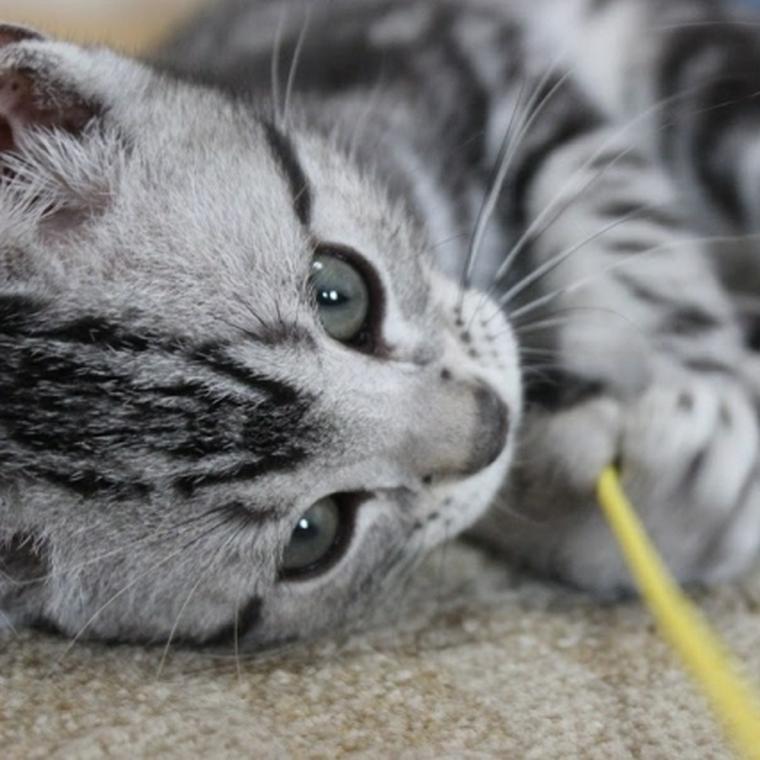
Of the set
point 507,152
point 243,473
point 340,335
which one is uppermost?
point 507,152

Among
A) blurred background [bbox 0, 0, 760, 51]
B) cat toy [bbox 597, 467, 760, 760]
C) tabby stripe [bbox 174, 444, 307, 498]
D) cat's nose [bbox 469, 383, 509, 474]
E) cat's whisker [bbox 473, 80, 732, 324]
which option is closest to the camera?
cat toy [bbox 597, 467, 760, 760]

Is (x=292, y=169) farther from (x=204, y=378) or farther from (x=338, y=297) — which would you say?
(x=204, y=378)

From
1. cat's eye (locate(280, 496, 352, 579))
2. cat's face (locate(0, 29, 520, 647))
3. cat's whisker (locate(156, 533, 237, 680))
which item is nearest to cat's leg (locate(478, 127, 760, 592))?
cat's face (locate(0, 29, 520, 647))

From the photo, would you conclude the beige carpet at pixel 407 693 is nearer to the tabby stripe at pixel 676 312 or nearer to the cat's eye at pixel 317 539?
the cat's eye at pixel 317 539

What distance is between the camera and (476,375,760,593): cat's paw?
43.3 inches

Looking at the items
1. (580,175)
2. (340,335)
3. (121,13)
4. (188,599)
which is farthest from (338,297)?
(121,13)

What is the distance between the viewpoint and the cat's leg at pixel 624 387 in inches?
43.6

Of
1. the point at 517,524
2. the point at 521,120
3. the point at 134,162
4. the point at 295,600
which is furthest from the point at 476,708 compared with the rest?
the point at 521,120

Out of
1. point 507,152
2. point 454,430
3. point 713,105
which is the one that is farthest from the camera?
point 713,105

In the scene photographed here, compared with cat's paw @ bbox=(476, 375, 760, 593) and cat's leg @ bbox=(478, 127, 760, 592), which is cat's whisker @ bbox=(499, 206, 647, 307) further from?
cat's paw @ bbox=(476, 375, 760, 593)

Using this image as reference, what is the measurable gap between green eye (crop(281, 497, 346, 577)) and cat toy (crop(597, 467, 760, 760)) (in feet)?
0.80

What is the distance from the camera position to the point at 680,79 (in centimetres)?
140

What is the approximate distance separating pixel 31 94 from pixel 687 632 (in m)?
0.63

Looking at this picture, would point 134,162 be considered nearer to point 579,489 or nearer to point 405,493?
point 405,493
